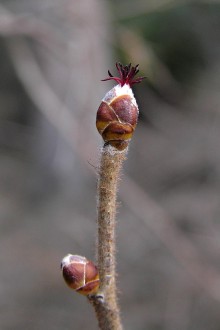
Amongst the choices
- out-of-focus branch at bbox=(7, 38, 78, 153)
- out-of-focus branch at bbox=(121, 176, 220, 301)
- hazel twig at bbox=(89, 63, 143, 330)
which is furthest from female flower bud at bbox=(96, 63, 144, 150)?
out-of-focus branch at bbox=(7, 38, 78, 153)

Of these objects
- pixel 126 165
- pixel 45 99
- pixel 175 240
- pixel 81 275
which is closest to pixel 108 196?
pixel 81 275

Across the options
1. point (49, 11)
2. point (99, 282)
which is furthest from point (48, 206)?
point (99, 282)

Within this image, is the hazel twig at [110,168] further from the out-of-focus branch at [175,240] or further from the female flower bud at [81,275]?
the out-of-focus branch at [175,240]

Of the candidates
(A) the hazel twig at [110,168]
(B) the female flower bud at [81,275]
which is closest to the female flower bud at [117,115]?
(A) the hazel twig at [110,168]

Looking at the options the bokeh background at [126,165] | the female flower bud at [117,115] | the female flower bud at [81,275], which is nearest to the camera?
the female flower bud at [117,115]

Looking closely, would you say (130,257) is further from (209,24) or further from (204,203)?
(209,24)

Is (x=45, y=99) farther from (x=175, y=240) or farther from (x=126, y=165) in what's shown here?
(x=126, y=165)
